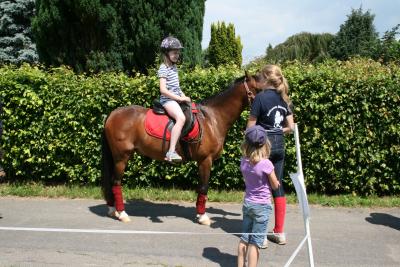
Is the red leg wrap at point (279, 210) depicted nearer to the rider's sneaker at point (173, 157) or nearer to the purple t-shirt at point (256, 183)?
the purple t-shirt at point (256, 183)

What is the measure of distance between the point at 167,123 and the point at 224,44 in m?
15.8

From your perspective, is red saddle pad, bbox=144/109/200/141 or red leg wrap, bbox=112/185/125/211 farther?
red leg wrap, bbox=112/185/125/211

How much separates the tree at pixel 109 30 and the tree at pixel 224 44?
8.98 metres

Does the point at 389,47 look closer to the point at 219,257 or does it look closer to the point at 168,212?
the point at 168,212

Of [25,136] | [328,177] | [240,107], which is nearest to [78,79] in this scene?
[25,136]

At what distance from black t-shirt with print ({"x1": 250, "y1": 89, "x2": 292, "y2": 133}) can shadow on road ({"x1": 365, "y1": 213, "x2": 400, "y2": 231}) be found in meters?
2.56

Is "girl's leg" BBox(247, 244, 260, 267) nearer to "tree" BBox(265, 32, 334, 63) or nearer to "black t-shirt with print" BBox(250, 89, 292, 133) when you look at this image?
"black t-shirt with print" BBox(250, 89, 292, 133)

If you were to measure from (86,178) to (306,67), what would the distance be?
4.82 m

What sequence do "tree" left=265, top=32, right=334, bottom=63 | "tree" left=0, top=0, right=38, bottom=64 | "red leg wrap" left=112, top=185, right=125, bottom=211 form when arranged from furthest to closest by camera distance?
"tree" left=265, top=32, right=334, bottom=63 → "tree" left=0, top=0, right=38, bottom=64 → "red leg wrap" left=112, top=185, right=125, bottom=211

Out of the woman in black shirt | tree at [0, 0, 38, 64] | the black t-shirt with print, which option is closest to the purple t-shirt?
the woman in black shirt

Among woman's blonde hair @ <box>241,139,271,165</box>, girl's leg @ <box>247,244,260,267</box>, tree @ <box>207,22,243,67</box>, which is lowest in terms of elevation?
girl's leg @ <box>247,244,260,267</box>

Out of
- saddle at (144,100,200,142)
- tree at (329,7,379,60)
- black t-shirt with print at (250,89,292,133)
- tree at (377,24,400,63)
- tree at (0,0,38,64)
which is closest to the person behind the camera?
black t-shirt with print at (250,89,292,133)

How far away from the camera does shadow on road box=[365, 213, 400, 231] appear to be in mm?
6902

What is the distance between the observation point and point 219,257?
5.45m
